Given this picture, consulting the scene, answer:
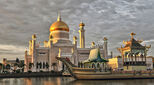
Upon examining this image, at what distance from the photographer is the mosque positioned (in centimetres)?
5672

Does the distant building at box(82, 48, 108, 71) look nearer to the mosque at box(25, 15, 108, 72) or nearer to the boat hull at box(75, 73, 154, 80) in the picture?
the boat hull at box(75, 73, 154, 80)

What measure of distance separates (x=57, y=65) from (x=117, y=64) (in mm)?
18413

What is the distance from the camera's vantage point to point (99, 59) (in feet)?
95.1

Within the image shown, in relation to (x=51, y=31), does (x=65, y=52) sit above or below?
below

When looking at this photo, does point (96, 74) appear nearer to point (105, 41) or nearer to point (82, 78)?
point (82, 78)

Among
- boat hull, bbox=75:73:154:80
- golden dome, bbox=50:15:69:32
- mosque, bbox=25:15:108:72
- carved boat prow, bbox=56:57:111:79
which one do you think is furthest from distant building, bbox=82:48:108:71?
golden dome, bbox=50:15:69:32

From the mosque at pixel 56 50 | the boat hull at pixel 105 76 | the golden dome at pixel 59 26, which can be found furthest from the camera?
the golden dome at pixel 59 26

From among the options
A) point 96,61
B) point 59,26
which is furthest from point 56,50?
point 96,61

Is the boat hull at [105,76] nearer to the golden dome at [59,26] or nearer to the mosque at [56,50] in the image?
the mosque at [56,50]

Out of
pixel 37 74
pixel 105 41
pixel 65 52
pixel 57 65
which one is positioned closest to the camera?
pixel 37 74

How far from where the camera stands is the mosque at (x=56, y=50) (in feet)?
186

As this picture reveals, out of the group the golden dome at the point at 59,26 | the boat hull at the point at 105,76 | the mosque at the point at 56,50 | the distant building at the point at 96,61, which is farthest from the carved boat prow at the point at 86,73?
the golden dome at the point at 59,26

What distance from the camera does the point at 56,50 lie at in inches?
2361

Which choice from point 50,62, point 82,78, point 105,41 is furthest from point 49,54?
point 82,78
